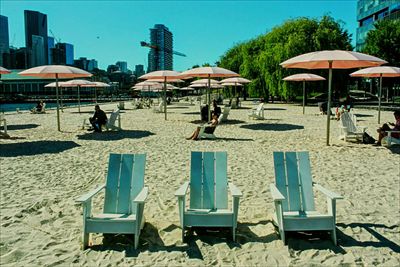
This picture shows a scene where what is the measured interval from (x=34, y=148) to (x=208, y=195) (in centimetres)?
771

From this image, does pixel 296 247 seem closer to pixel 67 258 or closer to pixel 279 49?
pixel 67 258

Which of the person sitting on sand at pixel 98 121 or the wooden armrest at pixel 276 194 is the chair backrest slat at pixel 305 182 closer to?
the wooden armrest at pixel 276 194

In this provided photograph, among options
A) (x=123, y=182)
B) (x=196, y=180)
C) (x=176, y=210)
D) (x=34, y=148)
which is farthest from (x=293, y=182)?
(x=34, y=148)

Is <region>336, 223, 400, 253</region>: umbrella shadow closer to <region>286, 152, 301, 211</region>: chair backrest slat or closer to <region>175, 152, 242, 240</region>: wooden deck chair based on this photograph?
<region>286, 152, 301, 211</region>: chair backrest slat

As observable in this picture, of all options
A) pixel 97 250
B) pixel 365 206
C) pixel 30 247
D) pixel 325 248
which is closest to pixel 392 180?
pixel 365 206

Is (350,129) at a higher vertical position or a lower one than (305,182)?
higher

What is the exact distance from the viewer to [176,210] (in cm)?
516

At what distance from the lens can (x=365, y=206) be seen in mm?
5285

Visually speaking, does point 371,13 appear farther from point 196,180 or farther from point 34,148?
point 196,180

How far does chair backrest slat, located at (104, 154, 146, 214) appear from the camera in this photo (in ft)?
14.4

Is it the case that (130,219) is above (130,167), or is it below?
below

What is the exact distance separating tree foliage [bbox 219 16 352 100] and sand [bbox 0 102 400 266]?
19645 millimetres

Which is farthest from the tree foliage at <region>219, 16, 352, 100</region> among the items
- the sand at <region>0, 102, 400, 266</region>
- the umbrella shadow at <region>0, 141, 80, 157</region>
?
the umbrella shadow at <region>0, 141, 80, 157</region>

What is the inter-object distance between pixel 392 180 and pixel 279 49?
2468 centimetres
